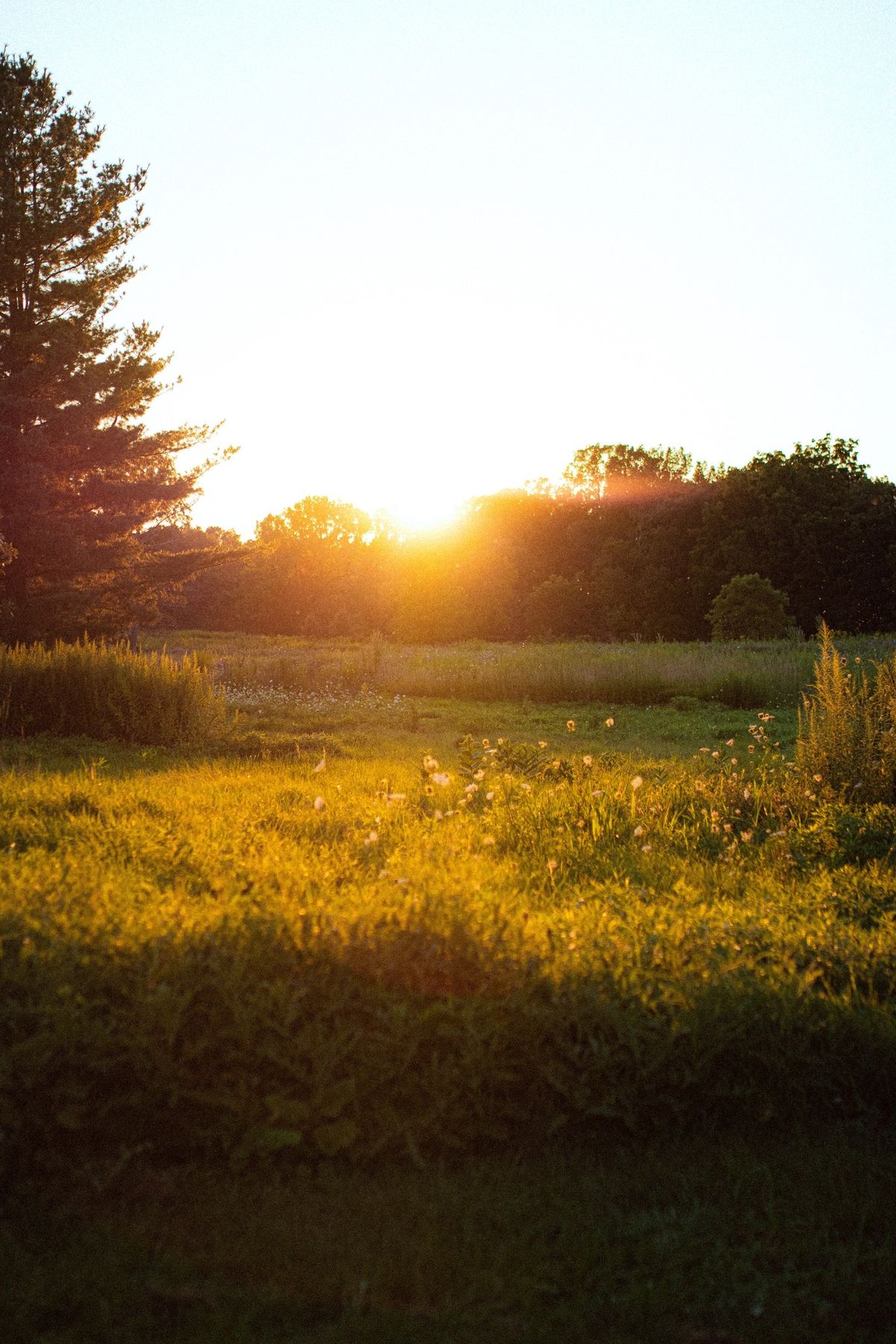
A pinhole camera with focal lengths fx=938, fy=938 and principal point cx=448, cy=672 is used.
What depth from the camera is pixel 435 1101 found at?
2.95 m

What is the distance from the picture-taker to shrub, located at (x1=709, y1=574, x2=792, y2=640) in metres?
32.2

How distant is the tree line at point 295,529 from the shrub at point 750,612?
0.42 feet

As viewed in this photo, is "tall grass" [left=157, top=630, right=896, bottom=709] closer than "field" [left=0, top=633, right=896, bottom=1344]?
No

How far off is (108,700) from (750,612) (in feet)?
84.4

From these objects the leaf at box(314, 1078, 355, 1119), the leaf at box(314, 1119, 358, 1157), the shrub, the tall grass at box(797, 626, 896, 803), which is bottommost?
the leaf at box(314, 1119, 358, 1157)

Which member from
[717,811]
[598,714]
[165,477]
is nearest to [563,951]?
[717,811]

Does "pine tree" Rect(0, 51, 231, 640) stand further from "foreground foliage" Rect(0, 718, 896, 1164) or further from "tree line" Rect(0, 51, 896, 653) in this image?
"foreground foliage" Rect(0, 718, 896, 1164)

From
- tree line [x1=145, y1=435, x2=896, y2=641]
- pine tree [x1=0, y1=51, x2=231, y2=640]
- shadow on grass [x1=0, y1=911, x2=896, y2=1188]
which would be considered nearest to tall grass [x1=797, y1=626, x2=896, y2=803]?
shadow on grass [x1=0, y1=911, x2=896, y2=1188]

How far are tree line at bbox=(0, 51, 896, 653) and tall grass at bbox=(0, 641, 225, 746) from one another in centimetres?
660

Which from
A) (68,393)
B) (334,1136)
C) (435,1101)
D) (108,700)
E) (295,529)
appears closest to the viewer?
(334,1136)

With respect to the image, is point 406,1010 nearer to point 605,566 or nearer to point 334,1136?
point 334,1136

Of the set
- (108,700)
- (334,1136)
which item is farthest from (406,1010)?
(108,700)

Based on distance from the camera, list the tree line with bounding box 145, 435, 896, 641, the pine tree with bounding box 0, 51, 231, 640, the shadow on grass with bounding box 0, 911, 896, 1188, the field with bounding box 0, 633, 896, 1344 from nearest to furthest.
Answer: the field with bounding box 0, 633, 896, 1344
the shadow on grass with bounding box 0, 911, 896, 1188
the pine tree with bounding box 0, 51, 231, 640
the tree line with bounding box 145, 435, 896, 641

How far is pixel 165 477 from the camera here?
20.5m
